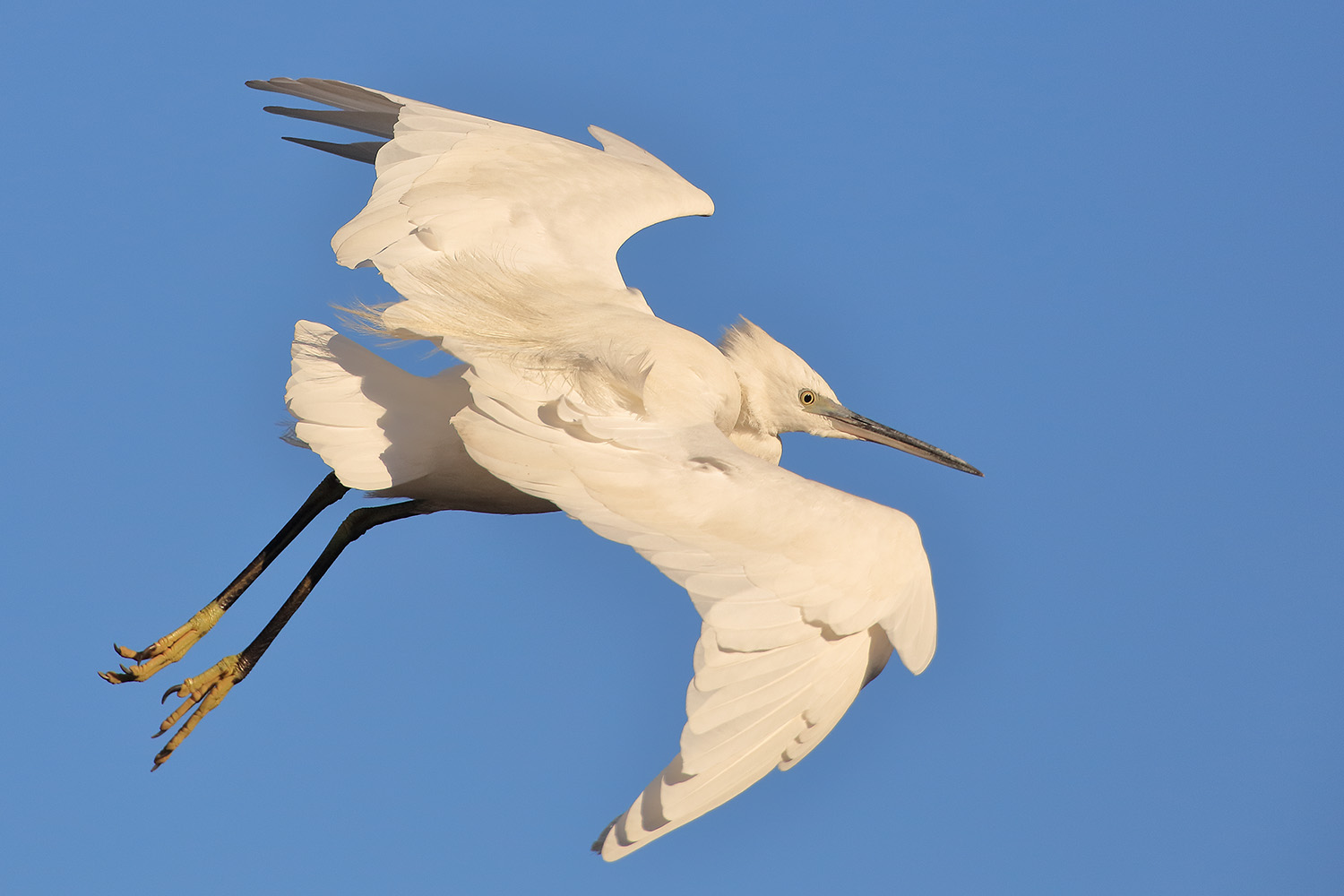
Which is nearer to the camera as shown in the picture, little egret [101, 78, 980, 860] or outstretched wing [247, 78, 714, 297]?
little egret [101, 78, 980, 860]

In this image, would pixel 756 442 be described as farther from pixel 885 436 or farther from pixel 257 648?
pixel 257 648

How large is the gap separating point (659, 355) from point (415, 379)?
910mm

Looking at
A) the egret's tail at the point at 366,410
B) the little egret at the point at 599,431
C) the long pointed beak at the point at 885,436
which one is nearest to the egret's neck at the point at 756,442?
the little egret at the point at 599,431

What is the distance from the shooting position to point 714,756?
3979mm

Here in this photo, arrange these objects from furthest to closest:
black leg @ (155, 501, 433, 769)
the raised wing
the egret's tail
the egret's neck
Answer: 1. the egret's neck
2. black leg @ (155, 501, 433, 769)
3. the egret's tail
4. the raised wing

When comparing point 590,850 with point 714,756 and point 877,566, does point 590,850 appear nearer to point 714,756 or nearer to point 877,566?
point 714,756

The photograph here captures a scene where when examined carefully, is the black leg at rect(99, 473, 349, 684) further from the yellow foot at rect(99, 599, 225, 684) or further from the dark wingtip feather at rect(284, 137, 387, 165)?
the dark wingtip feather at rect(284, 137, 387, 165)

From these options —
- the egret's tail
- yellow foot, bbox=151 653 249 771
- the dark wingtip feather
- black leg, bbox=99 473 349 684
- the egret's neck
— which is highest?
the dark wingtip feather

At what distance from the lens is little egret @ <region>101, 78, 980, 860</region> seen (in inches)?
161

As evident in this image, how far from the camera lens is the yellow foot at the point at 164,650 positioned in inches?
211

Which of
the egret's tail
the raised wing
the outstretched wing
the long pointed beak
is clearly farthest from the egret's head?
the raised wing

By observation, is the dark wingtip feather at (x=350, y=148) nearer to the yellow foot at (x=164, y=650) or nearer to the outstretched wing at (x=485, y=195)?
the outstretched wing at (x=485, y=195)

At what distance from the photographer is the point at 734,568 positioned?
162 inches

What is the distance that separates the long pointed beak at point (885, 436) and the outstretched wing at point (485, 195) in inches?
44.0
